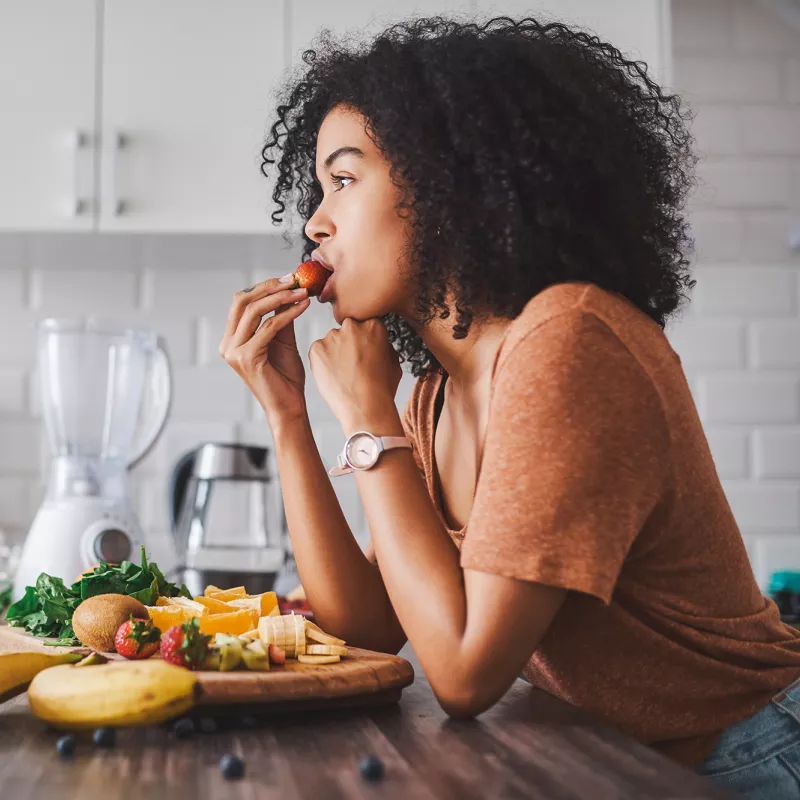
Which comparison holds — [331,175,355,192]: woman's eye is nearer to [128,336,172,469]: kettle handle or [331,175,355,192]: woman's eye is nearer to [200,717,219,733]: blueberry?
[200,717,219,733]: blueberry

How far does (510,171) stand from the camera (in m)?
1.02

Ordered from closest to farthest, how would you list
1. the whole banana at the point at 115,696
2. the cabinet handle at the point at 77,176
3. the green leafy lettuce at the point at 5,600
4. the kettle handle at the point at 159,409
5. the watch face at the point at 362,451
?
the whole banana at the point at 115,696
the watch face at the point at 362,451
the green leafy lettuce at the point at 5,600
the kettle handle at the point at 159,409
the cabinet handle at the point at 77,176

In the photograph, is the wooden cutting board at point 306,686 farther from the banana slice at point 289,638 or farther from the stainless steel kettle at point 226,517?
the stainless steel kettle at point 226,517

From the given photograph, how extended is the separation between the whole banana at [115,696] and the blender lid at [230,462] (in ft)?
4.39

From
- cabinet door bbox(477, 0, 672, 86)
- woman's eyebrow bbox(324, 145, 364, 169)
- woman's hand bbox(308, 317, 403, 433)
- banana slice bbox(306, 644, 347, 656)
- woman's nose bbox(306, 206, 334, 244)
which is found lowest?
banana slice bbox(306, 644, 347, 656)

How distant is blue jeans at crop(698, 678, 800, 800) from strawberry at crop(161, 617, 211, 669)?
0.46 m

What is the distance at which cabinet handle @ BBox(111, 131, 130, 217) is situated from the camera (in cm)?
210

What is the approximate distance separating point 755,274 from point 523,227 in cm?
167

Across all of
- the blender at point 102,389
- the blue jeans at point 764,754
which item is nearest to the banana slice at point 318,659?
the blue jeans at point 764,754

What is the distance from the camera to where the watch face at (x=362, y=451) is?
0.92 metres

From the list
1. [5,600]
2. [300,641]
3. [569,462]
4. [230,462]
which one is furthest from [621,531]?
[230,462]

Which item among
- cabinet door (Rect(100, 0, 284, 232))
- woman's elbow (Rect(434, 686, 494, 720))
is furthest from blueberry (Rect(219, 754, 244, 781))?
cabinet door (Rect(100, 0, 284, 232))

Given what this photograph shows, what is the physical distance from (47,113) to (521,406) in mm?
1700

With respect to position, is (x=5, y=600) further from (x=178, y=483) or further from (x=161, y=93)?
(x=161, y=93)
